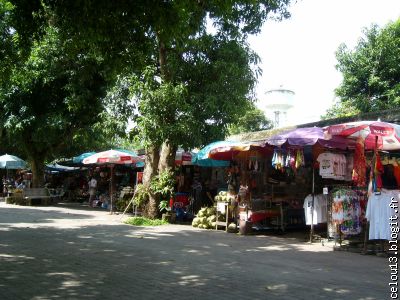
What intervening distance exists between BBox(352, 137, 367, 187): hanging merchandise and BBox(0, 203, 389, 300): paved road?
1694mm

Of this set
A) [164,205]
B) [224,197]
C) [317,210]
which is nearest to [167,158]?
[164,205]

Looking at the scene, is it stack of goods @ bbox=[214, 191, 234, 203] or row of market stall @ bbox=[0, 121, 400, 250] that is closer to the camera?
row of market stall @ bbox=[0, 121, 400, 250]

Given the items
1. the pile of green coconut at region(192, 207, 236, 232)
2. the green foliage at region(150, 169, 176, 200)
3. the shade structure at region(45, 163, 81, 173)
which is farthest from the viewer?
the shade structure at region(45, 163, 81, 173)

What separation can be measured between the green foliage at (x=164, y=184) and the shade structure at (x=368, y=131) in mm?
6234

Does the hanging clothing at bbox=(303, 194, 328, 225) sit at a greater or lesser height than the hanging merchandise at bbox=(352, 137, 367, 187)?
lesser

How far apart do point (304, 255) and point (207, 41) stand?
7729 mm

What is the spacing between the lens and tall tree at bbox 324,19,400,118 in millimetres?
21766

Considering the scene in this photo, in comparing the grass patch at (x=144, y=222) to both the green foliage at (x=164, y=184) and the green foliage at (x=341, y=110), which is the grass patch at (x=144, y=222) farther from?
the green foliage at (x=341, y=110)

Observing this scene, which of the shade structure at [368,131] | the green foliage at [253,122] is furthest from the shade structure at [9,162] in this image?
the shade structure at [368,131]

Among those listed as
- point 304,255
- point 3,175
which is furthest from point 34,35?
point 3,175

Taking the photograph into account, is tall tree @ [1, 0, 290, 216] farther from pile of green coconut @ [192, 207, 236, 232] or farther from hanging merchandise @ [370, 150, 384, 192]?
hanging merchandise @ [370, 150, 384, 192]

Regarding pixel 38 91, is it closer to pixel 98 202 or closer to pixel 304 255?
pixel 98 202

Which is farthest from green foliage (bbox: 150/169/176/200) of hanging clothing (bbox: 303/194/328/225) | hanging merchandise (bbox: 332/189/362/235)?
hanging merchandise (bbox: 332/189/362/235)

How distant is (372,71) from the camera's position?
73.3 ft
